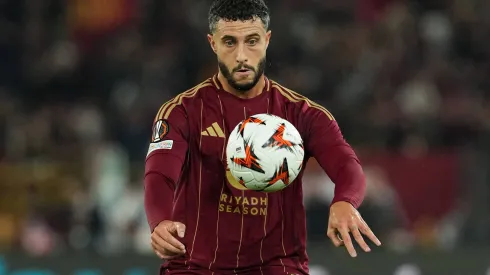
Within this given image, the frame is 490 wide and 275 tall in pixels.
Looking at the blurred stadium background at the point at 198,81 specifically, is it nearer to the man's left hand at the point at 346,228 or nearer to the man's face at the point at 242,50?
the man's face at the point at 242,50

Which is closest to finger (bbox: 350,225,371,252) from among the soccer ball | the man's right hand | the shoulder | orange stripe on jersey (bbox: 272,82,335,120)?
the soccer ball

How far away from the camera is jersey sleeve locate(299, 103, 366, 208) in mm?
5031

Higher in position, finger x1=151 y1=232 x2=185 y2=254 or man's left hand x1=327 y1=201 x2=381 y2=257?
man's left hand x1=327 y1=201 x2=381 y2=257

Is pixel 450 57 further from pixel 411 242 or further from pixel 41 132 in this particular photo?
pixel 41 132

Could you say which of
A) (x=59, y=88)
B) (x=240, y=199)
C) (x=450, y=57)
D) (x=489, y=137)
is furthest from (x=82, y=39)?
(x=240, y=199)

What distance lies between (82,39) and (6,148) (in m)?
2.62

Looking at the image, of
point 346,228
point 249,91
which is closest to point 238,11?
point 249,91

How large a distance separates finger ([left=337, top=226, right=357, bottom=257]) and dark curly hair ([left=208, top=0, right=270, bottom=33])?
124 centimetres

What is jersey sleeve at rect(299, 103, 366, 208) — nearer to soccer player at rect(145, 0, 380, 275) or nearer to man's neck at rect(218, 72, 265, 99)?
soccer player at rect(145, 0, 380, 275)

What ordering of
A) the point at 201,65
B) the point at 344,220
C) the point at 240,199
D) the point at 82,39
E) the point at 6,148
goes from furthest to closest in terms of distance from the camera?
1. the point at 82,39
2. the point at 201,65
3. the point at 6,148
4. the point at 240,199
5. the point at 344,220

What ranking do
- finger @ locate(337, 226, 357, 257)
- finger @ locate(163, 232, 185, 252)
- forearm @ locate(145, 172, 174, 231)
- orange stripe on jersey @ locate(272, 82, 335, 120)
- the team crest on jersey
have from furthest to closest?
orange stripe on jersey @ locate(272, 82, 335, 120), the team crest on jersey, forearm @ locate(145, 172, 174, 231), finger @ locate(337, 226, 357, 257), finger @ locate(163, 232, 185, 252)

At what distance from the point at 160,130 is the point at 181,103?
21 centimetres

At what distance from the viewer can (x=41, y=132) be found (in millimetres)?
12461

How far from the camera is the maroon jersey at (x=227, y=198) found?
5.25 metres
